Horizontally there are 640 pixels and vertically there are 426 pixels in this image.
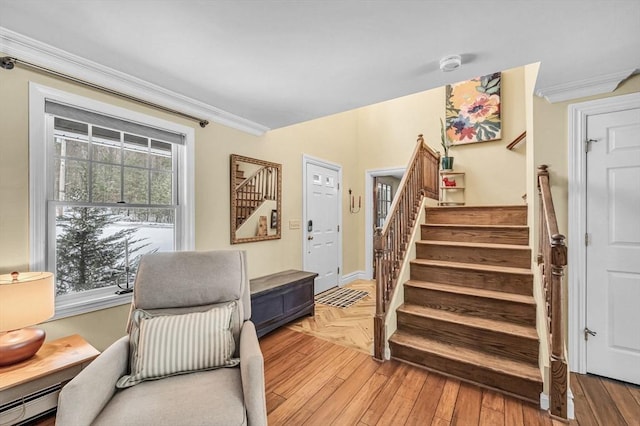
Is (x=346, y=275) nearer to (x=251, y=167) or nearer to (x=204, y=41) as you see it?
(x=251, y=167)

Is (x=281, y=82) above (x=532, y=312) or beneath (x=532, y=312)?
above

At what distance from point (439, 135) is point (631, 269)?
3059 millimetres

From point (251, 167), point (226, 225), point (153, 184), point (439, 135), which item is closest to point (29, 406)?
point (153, 184)

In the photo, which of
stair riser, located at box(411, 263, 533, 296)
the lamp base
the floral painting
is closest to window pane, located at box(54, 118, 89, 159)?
the lamp base

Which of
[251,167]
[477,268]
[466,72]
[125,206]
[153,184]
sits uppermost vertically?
[466,72]

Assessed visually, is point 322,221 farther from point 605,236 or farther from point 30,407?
point 30,407

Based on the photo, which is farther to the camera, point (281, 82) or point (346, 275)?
point (346, 275)

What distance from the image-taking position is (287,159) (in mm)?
3805

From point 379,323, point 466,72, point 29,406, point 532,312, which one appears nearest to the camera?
point 29,406

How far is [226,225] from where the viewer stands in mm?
3002

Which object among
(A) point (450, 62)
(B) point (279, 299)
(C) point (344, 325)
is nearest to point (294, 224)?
(B) point (279, 299)

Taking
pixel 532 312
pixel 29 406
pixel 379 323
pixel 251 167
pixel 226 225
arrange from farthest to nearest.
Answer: pixel 251 167 < pixel 226 225 < pixel 379 323 < pixel 532 312 < pixel 29 406

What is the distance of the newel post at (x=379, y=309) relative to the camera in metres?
2.39

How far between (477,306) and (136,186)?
304cm
